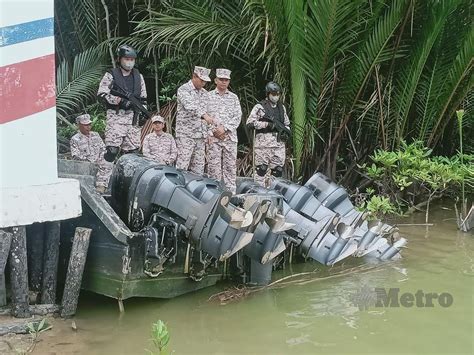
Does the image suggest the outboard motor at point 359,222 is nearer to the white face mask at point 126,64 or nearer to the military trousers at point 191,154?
the military trousers at point 191,154

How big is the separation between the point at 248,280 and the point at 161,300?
0.90m

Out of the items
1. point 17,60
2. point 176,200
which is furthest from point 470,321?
point 17,60

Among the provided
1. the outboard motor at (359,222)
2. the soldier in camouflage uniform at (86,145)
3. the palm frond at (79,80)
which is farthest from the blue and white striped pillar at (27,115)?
the palm frond at (79,80)

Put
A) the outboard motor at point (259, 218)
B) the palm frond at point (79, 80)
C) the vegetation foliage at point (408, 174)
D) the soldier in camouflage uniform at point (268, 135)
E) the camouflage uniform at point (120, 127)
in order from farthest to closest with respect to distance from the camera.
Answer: the palm frond at point (79, 80)
the vegetation foliage at point (408, 174)
the soldier in camouflage uniform at point (268, 135)
the camouflage uniform at point (120, 127)
the outboard motor at point (259, 218)

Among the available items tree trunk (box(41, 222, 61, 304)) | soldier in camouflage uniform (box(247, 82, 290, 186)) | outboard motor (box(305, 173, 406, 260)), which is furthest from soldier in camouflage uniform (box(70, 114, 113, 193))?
tree trunk (box(41, 222, 61, 304))

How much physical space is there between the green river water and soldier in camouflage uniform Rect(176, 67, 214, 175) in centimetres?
168

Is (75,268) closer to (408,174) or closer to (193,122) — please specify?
(193,122)

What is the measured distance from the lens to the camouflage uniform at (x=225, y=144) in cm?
695

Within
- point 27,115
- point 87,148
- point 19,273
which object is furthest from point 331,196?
point 27,115

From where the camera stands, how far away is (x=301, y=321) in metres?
4.97

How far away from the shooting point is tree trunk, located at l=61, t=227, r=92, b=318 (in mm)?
4770

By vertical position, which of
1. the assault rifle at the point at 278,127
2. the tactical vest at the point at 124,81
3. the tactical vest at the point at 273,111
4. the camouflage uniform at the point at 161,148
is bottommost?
the camouflage uniform at the point at 161,148

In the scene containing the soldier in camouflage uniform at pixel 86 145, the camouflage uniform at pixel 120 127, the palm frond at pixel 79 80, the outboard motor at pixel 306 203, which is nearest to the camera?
the outboard motor at pixel 306 203

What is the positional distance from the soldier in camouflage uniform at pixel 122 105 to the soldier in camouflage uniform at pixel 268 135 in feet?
4.48
